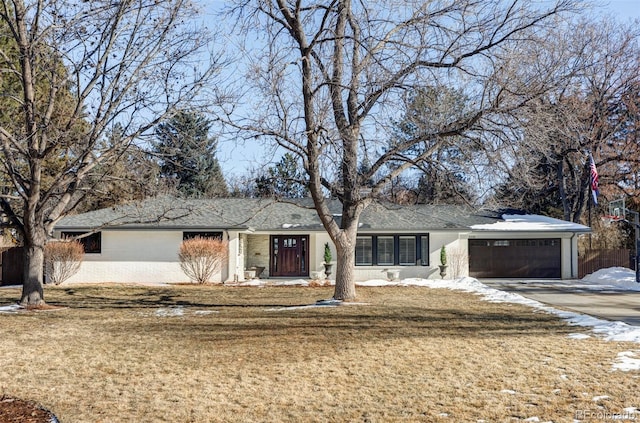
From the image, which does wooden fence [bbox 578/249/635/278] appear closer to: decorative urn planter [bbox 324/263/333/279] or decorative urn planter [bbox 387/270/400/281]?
decorative urn planter [bbox 387/270/400/281]

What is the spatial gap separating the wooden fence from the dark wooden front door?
42.0ft

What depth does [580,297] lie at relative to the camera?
61.5ft

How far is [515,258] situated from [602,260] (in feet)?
13.9

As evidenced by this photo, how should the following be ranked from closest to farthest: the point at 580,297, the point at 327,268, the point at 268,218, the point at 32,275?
1. the point at 32,275
2. the point at 580,297
3. the point at 327,268
4. the point at 268,218

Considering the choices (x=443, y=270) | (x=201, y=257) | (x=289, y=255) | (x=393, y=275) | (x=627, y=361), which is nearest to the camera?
(x=627, y=361)

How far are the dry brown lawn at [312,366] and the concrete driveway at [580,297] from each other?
182 cm

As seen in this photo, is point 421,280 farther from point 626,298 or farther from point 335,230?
point 335,230


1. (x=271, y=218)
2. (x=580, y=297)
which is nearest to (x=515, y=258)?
(x=580, y=297)

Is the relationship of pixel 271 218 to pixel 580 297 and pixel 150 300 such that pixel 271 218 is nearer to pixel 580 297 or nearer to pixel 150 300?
pixel 150 300

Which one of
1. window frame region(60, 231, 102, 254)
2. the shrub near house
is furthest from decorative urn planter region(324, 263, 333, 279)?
window frame region(60, 231, 102, 254)

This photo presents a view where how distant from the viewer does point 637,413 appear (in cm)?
574

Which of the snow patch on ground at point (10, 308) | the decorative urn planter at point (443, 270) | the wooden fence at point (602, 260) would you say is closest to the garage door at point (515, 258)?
the wooden fence at point (602, 260)

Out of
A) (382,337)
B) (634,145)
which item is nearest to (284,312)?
(382,337)

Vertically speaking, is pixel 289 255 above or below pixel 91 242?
below
